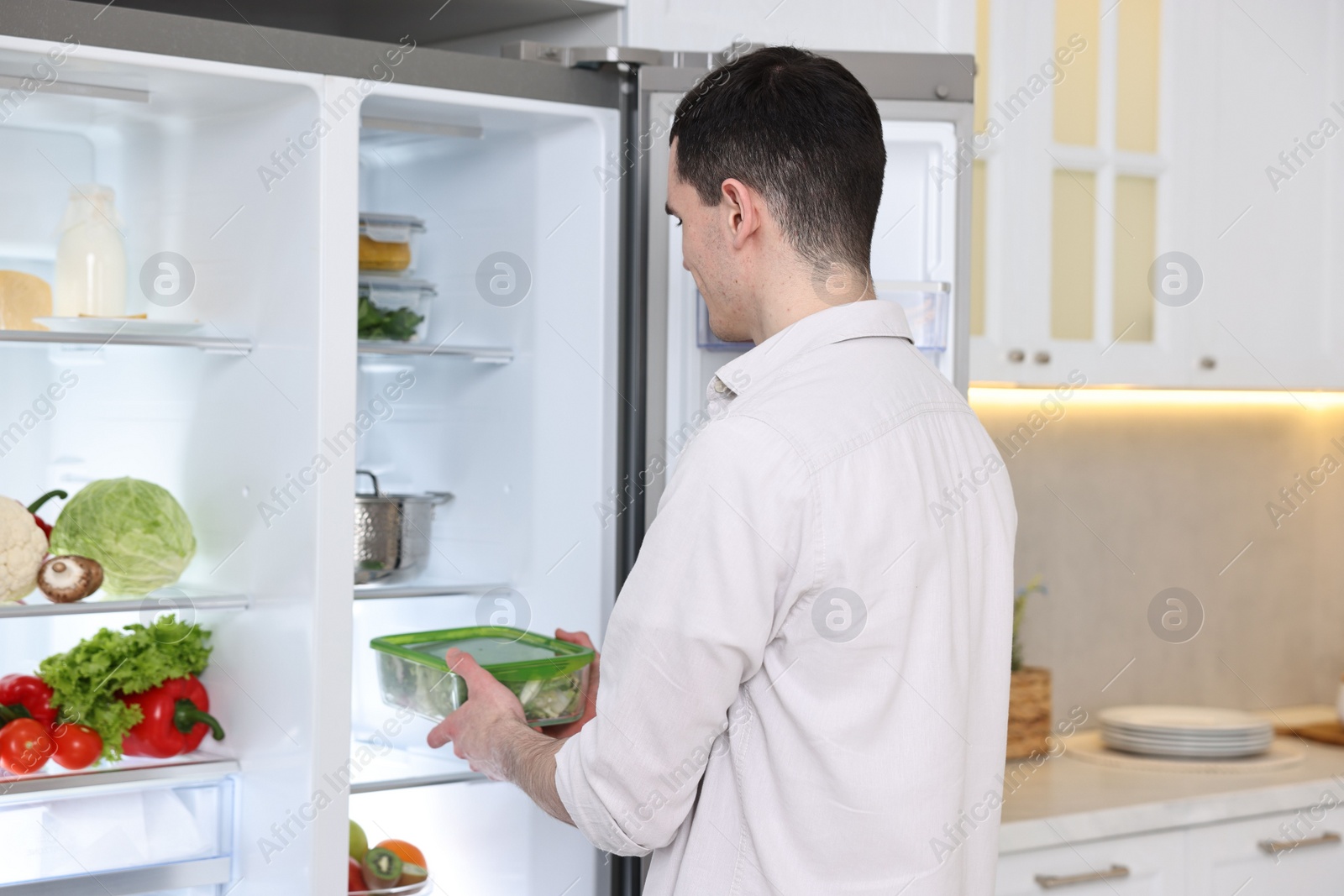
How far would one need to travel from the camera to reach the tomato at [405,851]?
174cm

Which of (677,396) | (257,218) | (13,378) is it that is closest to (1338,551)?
(677,396)

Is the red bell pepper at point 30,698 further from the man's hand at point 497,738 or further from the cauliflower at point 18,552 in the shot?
the man's hand at point 497,738

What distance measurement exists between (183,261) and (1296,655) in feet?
8.53

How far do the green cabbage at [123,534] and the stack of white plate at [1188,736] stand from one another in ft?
6.02

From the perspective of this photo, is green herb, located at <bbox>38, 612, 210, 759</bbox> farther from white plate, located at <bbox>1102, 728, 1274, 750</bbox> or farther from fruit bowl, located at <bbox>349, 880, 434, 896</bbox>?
white plate, located at <bbox>1102, 728, 1274, 750</bbox>

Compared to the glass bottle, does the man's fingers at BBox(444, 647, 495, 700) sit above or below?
below

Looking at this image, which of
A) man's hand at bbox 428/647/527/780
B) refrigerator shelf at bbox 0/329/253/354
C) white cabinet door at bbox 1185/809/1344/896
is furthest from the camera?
white cabinet door at bbox 1185/809/1344/896

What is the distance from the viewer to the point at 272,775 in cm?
159

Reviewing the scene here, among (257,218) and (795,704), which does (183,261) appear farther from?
(795,704)

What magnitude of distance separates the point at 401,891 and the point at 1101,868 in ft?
3.81

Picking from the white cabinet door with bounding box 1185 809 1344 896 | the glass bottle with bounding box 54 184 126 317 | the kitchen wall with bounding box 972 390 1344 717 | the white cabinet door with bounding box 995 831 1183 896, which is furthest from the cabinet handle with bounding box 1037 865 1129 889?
the glass bottle with bounding box 54 184 126 317

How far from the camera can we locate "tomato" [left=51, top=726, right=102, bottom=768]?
5.18ft

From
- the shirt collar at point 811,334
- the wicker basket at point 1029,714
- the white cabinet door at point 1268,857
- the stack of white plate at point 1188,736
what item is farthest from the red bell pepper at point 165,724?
the stack of white plate at point 1188,736

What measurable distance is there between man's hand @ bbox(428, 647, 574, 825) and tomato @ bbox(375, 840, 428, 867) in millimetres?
383
